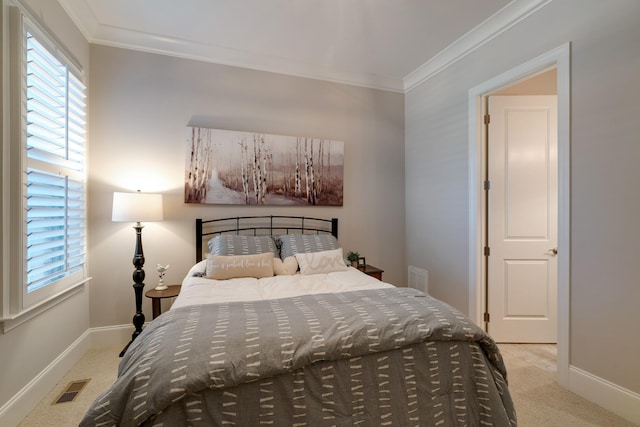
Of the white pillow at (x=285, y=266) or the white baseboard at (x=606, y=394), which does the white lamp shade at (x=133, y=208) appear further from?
the white baseboard at (x=606, y=394)

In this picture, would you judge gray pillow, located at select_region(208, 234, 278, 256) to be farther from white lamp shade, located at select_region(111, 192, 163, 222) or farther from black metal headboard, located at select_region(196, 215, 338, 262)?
white lamp shade, located at select_region(111, 192, 163, 222)

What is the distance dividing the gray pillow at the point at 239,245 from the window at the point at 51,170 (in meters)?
1.07

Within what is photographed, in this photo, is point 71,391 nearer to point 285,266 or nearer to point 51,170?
point 51,170

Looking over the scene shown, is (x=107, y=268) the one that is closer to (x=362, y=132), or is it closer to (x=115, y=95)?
(x=115, y=95)

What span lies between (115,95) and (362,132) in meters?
2.62

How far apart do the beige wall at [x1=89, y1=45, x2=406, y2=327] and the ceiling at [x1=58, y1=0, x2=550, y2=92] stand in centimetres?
15

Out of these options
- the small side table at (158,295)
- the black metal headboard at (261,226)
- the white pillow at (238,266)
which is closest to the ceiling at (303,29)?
the black metal headboard at (261,226)

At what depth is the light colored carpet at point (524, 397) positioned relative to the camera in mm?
1828

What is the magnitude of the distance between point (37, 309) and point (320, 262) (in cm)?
202

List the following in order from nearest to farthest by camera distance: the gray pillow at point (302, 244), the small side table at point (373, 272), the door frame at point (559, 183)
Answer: the door frame at point (559, 183) < the gray pillow at point (302, 244) < the small side table at point (373, 272)

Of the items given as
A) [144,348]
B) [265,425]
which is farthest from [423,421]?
[144,348]

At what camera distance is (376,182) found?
383cm

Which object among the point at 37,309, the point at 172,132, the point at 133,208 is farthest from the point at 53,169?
the point at 172,132

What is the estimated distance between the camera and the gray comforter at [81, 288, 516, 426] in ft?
3.58
